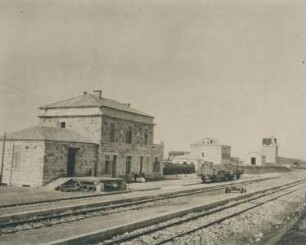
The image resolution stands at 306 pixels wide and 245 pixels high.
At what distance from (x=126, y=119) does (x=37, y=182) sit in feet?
34.4

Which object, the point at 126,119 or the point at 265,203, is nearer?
the point at 265,203

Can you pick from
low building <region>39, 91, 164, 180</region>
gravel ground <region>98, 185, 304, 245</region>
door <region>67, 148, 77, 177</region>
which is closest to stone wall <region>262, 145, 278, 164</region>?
low building <region>39, 91, 164, 180</region>

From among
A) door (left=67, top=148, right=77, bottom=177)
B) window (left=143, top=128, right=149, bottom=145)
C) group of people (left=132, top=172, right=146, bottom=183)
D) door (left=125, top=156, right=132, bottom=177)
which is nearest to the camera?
door (left=67, top=148, right=77, bottom=177)

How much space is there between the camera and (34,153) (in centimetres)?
2664

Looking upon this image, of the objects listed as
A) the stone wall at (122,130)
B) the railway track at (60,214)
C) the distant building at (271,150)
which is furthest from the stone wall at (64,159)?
the distant building at (271,150)

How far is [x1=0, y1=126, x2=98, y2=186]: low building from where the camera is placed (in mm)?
26484

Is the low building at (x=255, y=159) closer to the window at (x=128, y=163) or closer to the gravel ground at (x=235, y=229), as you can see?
the window at (x=128, y=163)

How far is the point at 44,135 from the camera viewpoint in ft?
88.7

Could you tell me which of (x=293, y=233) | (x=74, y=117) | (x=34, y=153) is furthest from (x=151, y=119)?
(x=293, y=233)

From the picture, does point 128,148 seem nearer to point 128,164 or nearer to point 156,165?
point 128,164

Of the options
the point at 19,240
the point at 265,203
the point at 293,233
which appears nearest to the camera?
the point at 19,240

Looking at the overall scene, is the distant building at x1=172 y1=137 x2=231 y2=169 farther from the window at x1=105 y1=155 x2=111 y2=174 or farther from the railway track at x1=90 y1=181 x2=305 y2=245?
the railway track at x1=90 y1=181 x2=305 y2=245

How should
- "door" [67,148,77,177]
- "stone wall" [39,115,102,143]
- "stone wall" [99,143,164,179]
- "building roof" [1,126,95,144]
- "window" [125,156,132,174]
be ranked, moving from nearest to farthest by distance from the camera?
1. "building roof" [1,126,95,144]
2. "door" [67,148,77,177]
3. "stone wall" [39,115,102,143]
4. "stone wall" [99,143,164,179]
5. "window" [125,156,132,174]

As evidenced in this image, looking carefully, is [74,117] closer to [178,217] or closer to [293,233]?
[178,217]
